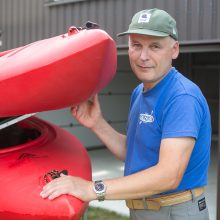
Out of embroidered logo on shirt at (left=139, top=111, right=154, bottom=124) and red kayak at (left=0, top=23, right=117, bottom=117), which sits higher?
red kayak at (left=0, top=23, right=117, bottom=117)

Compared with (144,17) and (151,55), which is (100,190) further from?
(144,17)

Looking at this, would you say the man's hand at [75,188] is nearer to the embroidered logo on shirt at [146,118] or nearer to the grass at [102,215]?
the embroidered logo on shirt at [146,118]

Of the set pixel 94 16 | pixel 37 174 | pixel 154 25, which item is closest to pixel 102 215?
pixel 94 16

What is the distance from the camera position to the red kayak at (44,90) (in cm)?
188

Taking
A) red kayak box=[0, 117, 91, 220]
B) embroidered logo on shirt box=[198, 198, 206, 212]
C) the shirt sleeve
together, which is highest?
the shirt sleeve

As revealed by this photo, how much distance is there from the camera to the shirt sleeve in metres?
1.85

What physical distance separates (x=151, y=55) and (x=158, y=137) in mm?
385

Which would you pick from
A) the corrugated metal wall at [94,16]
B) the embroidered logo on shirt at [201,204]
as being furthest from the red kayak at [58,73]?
the corrugated metal wall at [94,16]

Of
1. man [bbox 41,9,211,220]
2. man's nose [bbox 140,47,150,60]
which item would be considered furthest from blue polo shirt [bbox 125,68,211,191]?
man's nose [bbox 140,47,150,60]

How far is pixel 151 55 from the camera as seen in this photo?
196cm

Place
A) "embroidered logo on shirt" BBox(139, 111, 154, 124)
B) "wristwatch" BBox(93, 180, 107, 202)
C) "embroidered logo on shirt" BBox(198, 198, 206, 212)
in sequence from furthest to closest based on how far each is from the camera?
"embroidered logo on shirt" BBox(198, 198, 206, 212) < "embroidered logo on shirt" BBox(139, 111, 154, 124) < "wristwatch" BBox(93, 180, 107, 202)

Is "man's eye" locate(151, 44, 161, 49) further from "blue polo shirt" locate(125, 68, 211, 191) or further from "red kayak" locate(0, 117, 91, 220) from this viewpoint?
"red kayak" locate(0, 117, 91, 220)

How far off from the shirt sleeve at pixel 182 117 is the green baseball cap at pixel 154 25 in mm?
292

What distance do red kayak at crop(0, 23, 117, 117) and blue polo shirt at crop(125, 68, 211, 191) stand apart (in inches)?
10.8
